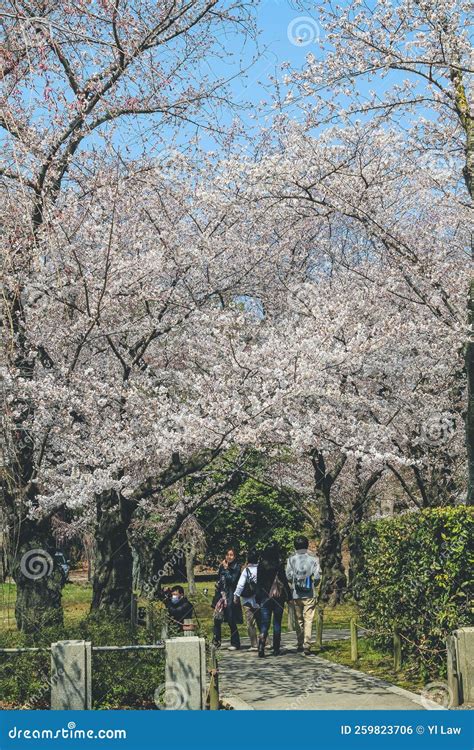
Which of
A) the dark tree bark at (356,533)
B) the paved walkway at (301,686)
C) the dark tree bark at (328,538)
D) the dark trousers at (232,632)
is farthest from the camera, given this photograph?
the dark tree bark at (328,538)

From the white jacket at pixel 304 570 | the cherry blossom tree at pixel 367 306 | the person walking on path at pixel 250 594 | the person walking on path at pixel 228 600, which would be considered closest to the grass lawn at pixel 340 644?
the person walking on path at pixel 228 600

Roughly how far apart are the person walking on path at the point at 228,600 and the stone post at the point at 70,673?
7054mm

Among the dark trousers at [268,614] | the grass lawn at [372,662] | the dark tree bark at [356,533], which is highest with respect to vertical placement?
the dark tree bark at [356,533]

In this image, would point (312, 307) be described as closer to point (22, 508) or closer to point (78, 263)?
point (78, 263)

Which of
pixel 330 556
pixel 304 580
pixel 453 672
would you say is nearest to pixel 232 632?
pixel 304 580

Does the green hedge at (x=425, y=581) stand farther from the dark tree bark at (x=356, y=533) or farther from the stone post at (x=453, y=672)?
the dark tree bark at (x=356, y=533)

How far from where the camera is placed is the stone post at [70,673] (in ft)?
28.7

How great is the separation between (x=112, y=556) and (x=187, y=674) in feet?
18.7

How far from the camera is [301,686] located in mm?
11352

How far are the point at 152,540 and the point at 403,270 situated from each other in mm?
16714

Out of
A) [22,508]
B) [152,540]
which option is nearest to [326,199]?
[22,508]

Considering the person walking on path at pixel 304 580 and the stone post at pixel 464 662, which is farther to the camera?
the person walking on path at pixel 304 580

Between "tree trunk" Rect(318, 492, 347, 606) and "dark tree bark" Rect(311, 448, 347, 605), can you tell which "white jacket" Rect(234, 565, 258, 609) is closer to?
"dark tree bark" Rect(311, 448, 347, 605)

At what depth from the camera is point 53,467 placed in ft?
45.0
